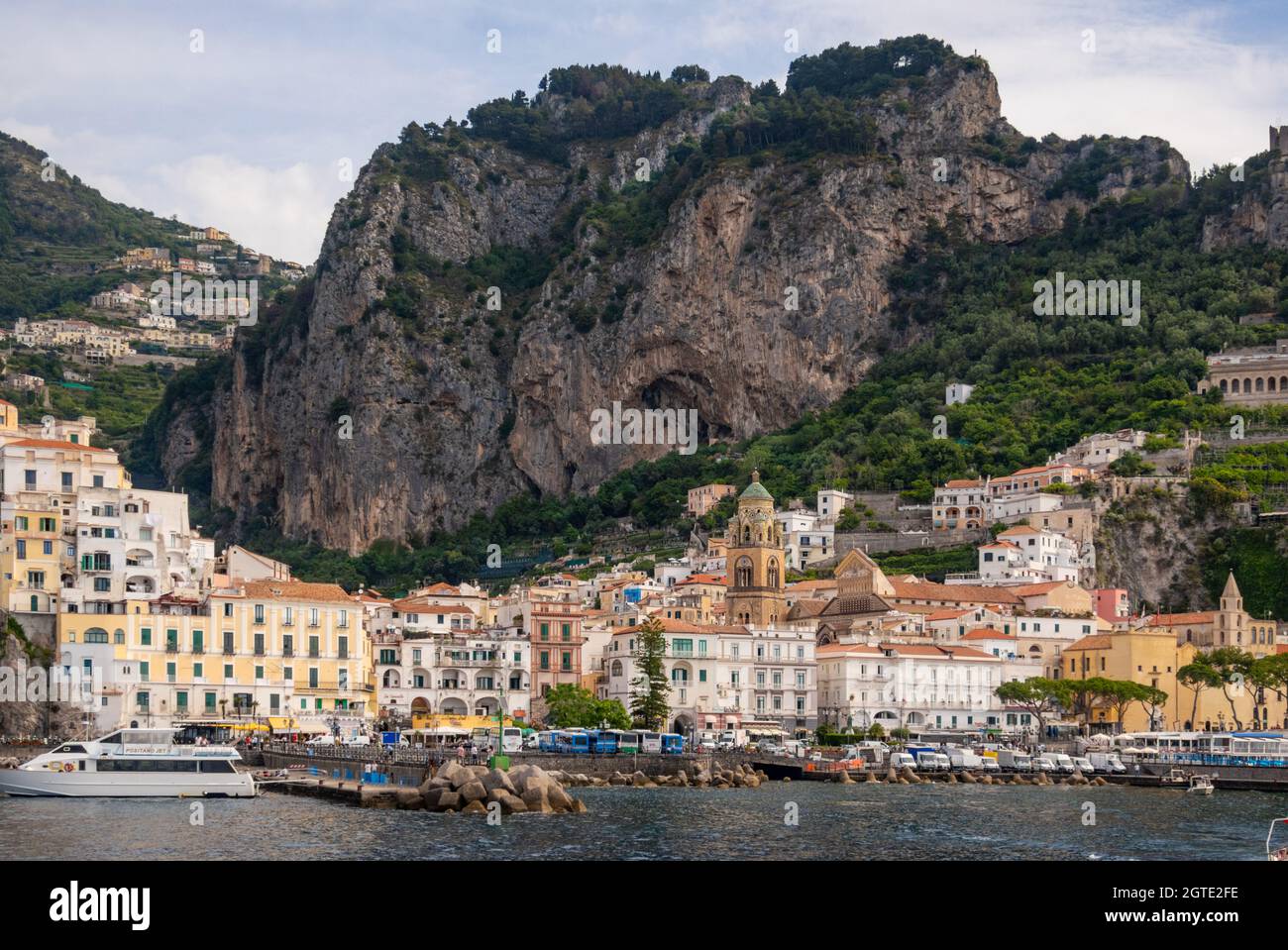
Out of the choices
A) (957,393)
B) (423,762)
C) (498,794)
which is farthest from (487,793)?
(957,393)

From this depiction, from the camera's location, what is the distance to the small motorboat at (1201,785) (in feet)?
243

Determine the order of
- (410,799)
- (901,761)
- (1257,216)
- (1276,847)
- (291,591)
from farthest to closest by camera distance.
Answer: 1. (1257,216)
2. (291,591)
3. (901,761)
4. (410,799)
5. (1276,847)

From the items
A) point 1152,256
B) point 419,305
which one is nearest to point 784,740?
point 1152,256

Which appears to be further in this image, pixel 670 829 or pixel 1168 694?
pixel 1168 694

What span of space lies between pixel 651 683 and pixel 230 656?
19.4m

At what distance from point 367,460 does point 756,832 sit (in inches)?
5067

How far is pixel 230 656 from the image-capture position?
78.9 m

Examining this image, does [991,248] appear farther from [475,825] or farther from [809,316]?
[475,825]

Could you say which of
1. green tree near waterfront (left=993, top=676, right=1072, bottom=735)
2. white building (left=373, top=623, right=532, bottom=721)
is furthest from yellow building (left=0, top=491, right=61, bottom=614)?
green tree near waterfront (left=993, top=676, right=1072, bottom=735)

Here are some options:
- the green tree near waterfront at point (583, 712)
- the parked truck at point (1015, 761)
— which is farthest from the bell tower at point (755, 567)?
the parked truck at point (1015, 761)

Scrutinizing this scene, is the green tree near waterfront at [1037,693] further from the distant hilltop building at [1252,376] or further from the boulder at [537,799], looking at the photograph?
the boulder at [537,799]

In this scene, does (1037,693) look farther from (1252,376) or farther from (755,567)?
Answer: (1252,376)

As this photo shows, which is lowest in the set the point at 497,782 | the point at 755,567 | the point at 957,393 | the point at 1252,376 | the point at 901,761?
the point at 901,761
